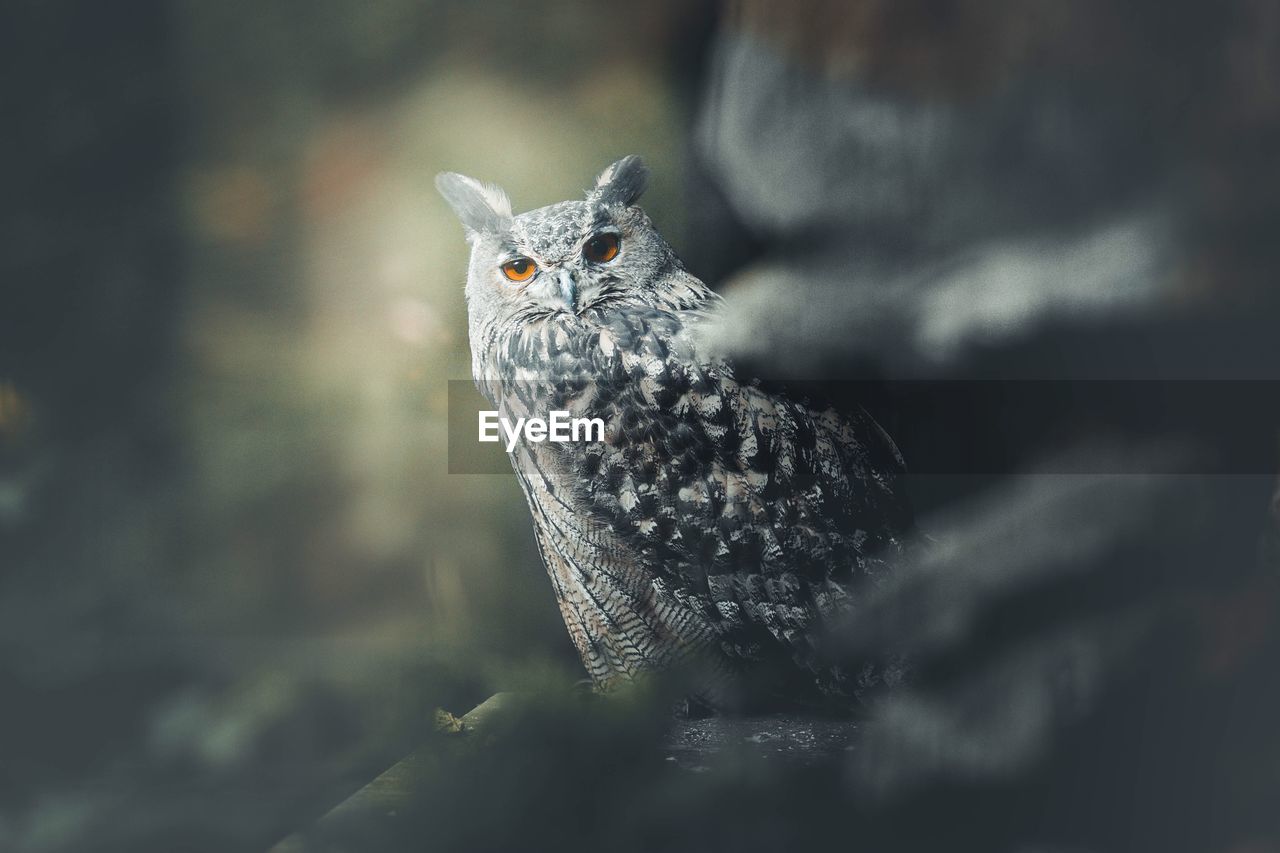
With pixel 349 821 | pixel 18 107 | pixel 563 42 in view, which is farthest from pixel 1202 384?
pixel 18 107

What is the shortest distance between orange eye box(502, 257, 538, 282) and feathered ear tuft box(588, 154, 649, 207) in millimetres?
169

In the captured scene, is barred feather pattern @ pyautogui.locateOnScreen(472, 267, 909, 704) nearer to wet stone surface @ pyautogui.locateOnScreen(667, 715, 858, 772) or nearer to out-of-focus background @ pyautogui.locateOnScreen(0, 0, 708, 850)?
wet stone surface @ pyautogui.locateOnScreen(667, 715, 858, 772)

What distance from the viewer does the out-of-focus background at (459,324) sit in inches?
64.0

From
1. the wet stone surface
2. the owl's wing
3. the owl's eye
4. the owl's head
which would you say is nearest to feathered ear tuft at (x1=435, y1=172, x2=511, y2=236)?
the owl's head

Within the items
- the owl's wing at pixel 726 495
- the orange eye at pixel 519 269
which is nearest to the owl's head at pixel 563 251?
the orange eye at pixel 519 269

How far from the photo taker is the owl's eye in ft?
4.93

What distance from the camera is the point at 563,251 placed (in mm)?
1483

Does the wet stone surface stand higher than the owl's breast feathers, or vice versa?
the owl's breast feathers

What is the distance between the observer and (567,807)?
163 cm

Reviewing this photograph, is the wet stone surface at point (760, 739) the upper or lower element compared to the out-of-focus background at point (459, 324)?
lower

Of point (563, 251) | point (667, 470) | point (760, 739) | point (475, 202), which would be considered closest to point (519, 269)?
point (563, 251)

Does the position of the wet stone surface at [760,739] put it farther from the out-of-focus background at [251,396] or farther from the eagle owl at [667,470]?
the out-of-focus background at [251,396]

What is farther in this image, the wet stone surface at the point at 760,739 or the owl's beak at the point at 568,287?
the wet stone surface at the point at 760,739

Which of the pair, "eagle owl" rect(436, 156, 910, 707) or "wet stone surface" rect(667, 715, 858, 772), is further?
"wet stone surface" rect(667, 715, 858, 772)
